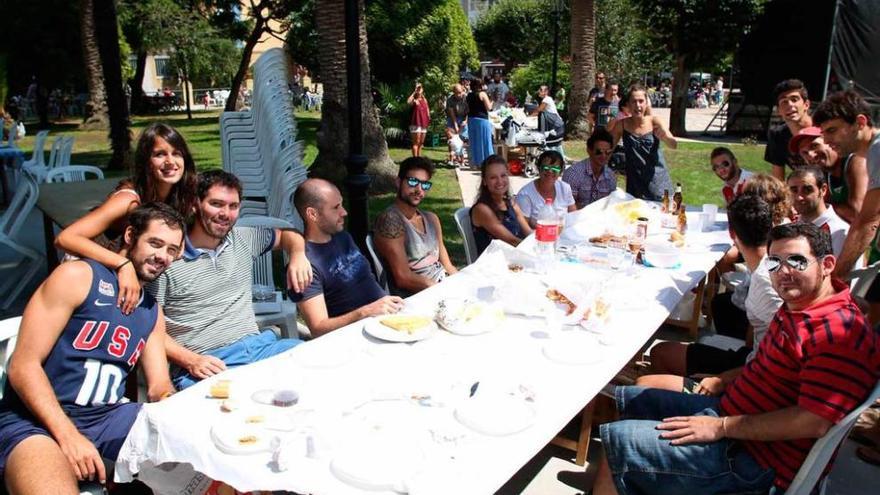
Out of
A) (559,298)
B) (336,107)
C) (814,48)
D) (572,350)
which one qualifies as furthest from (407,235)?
(814,48)

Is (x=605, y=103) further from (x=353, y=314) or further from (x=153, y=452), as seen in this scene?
(x=153, y=452)

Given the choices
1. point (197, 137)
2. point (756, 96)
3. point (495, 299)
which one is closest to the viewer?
point (495, 299)

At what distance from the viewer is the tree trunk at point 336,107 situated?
9.51 m

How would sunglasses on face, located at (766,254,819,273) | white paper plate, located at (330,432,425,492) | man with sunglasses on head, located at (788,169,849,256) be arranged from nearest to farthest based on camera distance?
1. white paper plate, located at (330,432,425,492)
2. sunglasses on face, located at (766,254,819,273)
3. man with sunglasses on head, located at (788,169,849,256)

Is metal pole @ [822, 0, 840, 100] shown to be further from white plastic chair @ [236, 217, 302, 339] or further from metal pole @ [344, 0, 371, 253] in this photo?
white plastic chair @ [236, 217, 302, 339]

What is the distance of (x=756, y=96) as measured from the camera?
17828mm

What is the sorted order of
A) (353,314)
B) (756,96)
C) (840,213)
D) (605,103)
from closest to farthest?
(353,314) → (840,213) → (605,103) → (756,96)

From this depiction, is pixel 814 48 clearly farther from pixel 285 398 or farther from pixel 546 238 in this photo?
pixel 285 398

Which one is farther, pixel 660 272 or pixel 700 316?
pixel 700 316

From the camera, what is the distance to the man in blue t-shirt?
3.22 meters

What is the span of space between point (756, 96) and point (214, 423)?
750 inches

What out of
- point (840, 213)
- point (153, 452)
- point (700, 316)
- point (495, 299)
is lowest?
point (700, 316)

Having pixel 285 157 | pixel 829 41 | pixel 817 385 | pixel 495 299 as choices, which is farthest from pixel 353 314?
pixel 829 41

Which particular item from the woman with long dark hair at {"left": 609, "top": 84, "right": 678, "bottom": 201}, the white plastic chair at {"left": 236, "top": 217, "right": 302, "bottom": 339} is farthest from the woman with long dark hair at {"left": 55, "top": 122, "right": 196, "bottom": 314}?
the woman with long dark hair at {"left": 609, "top": 84, "right": 678, "bottom": 201}
